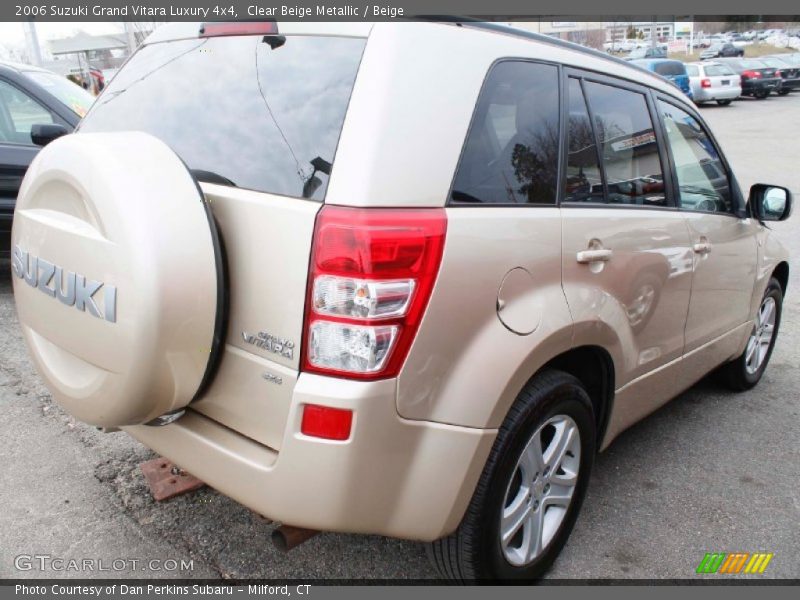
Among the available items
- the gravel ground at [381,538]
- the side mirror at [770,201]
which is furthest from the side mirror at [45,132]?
the side mirror at [770,201]

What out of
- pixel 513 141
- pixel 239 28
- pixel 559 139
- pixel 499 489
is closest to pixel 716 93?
pixel 559 139

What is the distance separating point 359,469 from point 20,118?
4.99m

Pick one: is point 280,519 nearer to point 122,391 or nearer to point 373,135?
point 122,391

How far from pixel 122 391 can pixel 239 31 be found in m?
1.19

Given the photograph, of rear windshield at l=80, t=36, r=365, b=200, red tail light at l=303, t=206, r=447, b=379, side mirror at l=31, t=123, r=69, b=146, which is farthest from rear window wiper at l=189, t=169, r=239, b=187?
side mirror at l=31, t=123, r=69, b=146

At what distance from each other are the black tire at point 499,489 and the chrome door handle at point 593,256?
15.4 inches

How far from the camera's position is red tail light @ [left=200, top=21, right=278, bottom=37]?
84.9 inches

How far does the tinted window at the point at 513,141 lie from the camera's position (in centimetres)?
202

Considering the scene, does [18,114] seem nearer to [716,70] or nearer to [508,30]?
[508,30]

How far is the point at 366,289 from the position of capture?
69.6 inches

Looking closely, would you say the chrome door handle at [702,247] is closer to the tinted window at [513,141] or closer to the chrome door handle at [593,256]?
the chrome door handle at [593,256]

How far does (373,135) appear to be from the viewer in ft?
5.94

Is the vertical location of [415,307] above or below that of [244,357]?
above

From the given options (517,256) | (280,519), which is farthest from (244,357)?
(517,256)
